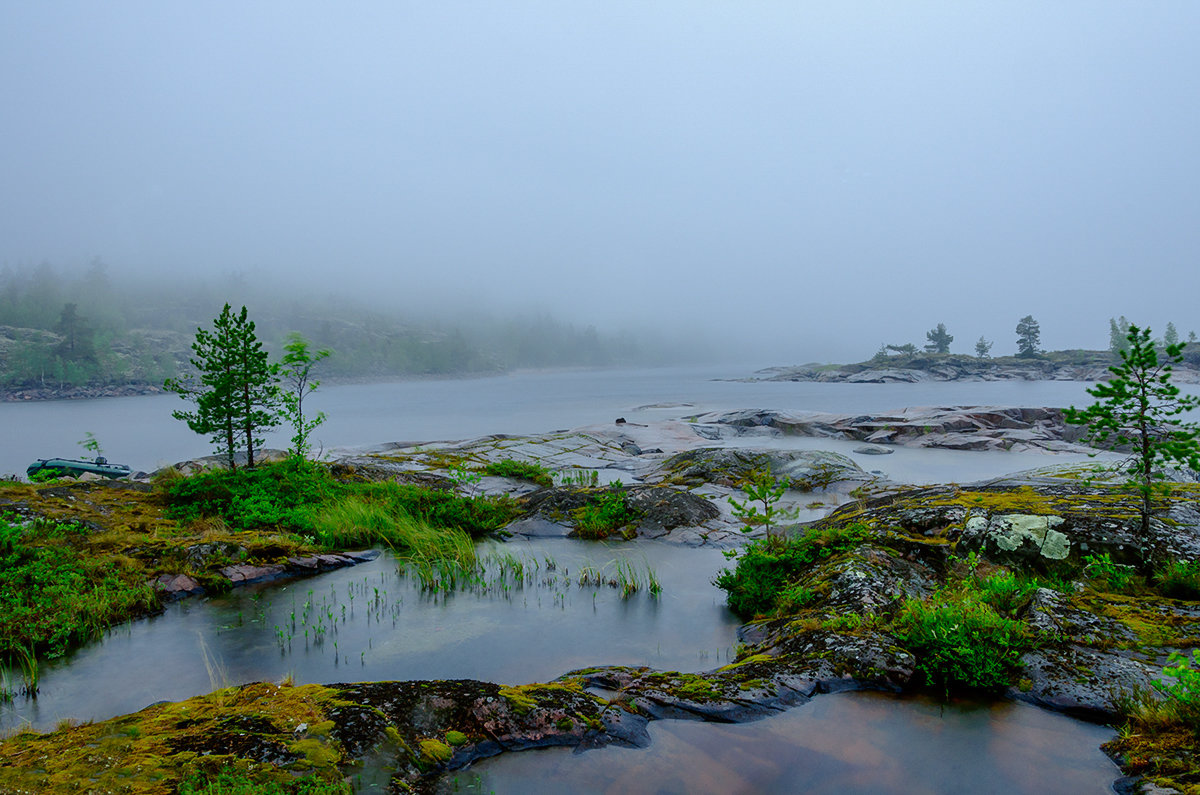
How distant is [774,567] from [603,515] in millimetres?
5037

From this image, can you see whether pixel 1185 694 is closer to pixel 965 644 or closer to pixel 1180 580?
pixel 965 644

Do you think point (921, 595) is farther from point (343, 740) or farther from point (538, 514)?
point (538, 514)

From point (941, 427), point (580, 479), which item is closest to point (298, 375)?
point (580, 479)

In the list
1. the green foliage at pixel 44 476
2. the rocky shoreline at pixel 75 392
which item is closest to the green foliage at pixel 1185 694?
the green foliage at pixel 44 476

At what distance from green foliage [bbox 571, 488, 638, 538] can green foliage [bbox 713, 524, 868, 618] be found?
4089 millimetres

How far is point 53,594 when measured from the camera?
8.06m

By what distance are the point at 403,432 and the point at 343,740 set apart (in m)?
49.5

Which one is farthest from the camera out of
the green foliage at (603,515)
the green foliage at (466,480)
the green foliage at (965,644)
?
the green foliage at (466,480)

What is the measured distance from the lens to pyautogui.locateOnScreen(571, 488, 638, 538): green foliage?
12.7 m

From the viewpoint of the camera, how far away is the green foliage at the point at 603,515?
1274 centimetres

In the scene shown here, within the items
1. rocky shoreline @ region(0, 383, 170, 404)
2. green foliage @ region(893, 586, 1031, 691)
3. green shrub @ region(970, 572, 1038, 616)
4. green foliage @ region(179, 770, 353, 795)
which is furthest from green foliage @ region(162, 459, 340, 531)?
rocky shoreline @ region(0, 383, 170, 404)

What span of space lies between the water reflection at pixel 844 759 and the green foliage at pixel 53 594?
653 cm

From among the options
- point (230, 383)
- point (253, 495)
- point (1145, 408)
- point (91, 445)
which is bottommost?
point (253, 495)

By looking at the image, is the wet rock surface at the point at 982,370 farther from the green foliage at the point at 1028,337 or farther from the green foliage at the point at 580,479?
the green foliage at the point at 580,479
